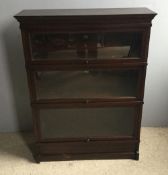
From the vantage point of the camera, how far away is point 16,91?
1.93 m

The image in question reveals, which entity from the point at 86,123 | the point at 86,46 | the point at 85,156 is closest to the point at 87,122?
the point at 86,123

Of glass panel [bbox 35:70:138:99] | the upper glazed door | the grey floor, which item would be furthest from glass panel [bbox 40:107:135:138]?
the upper glazed door

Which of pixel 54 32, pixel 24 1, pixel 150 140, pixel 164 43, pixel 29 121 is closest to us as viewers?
pixel 54 32

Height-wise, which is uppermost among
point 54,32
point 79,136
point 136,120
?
point 54,32

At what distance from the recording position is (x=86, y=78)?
1.51 metres

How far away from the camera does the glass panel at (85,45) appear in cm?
140

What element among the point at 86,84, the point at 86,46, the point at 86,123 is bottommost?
the point at 86,123

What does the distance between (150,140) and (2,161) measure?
3.81ft

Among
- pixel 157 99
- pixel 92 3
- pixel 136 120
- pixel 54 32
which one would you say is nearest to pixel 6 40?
pixel 54 32

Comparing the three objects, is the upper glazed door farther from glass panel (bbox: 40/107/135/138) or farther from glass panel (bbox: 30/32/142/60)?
glass panel (bbox: 40/107/135/138)

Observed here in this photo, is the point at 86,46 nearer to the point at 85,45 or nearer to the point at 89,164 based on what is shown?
the point at 85,45

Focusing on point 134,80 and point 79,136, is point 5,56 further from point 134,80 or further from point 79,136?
point 134,80

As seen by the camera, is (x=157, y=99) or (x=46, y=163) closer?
(x=46, y=163)

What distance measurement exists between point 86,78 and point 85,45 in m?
0.21
